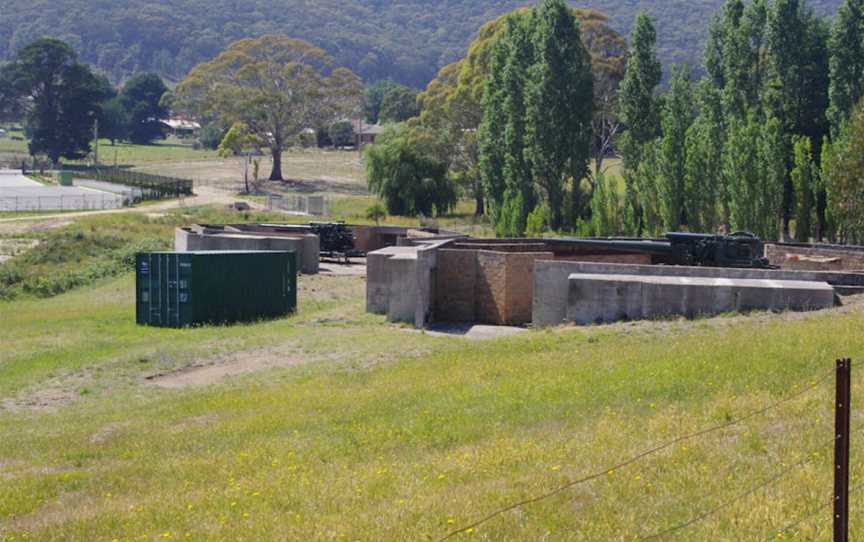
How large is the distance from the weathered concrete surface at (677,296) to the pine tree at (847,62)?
23.7 metres

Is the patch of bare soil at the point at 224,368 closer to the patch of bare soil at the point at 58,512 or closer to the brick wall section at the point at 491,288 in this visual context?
the brick wall section at the point at 491,288

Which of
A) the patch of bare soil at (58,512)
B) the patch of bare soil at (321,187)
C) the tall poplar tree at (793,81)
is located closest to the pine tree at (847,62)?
the tall poplar tree at (793,81)

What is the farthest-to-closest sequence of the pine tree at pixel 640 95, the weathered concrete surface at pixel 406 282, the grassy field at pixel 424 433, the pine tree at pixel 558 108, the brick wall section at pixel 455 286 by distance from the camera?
1. the pine tree at pixel 640 95
2. the pine tree at pixel 558 108
3. the brick wall section at pixel 455 286
4. the weathered concrete surface at pixel 406 282
5. the grassy field at pixel 424 433

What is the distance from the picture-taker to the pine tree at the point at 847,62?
148ft

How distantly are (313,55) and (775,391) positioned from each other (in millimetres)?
93561

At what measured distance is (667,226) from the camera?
48.2 meters

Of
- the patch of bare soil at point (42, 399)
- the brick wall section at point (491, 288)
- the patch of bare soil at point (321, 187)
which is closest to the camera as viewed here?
the patch of bare soil at point (42, 399)

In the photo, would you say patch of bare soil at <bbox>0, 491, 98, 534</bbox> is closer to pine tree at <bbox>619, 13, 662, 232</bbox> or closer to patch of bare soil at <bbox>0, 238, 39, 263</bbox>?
patch of bare soil at <bbox>0, 238, 39, 263</bbox>

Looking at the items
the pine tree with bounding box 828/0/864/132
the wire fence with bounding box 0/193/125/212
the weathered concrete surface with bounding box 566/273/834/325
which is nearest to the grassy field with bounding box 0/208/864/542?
the weathered concrete surface with bounding box 566/273/834/325

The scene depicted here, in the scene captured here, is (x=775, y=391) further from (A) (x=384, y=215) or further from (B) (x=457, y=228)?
(A) (x=384, y=215)

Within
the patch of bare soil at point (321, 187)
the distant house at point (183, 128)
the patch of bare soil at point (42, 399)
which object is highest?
the distant house at point (183, 128)

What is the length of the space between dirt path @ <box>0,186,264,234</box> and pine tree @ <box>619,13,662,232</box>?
31.1 meters

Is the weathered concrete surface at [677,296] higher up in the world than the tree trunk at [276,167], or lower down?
lower down

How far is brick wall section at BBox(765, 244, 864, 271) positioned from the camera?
2972cm
